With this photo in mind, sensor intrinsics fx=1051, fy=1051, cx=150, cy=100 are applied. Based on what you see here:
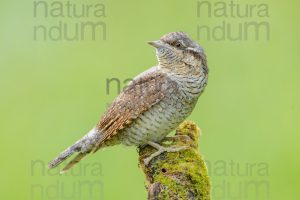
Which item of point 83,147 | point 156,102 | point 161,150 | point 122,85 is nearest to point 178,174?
point 161,150

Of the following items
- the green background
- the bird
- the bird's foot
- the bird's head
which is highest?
the bird's head

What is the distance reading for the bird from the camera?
9117 millimetres

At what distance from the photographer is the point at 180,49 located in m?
9.00

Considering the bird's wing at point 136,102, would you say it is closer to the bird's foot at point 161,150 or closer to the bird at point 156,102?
the bird at point 156,102

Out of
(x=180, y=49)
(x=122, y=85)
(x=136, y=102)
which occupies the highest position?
(x=180, y=49)

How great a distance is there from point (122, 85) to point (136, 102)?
6.58 metres

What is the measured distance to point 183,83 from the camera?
9.18 m

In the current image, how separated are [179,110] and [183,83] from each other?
238mm

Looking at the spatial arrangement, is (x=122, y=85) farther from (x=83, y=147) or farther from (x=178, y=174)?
(x=178, y=174)

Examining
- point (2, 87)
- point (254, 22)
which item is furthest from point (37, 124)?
point (254, 22)

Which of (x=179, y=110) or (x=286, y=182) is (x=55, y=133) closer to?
(x=286, y=182)

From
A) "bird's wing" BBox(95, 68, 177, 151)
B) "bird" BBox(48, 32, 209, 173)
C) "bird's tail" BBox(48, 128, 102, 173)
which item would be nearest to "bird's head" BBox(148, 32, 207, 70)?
"bird" BBox(48, 32, 209, 173)

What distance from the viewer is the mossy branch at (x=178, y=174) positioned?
7.88 m

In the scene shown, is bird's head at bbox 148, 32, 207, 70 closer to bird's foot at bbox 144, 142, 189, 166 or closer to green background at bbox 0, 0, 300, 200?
bird's foot at bbox 144, 142, 189, 166
